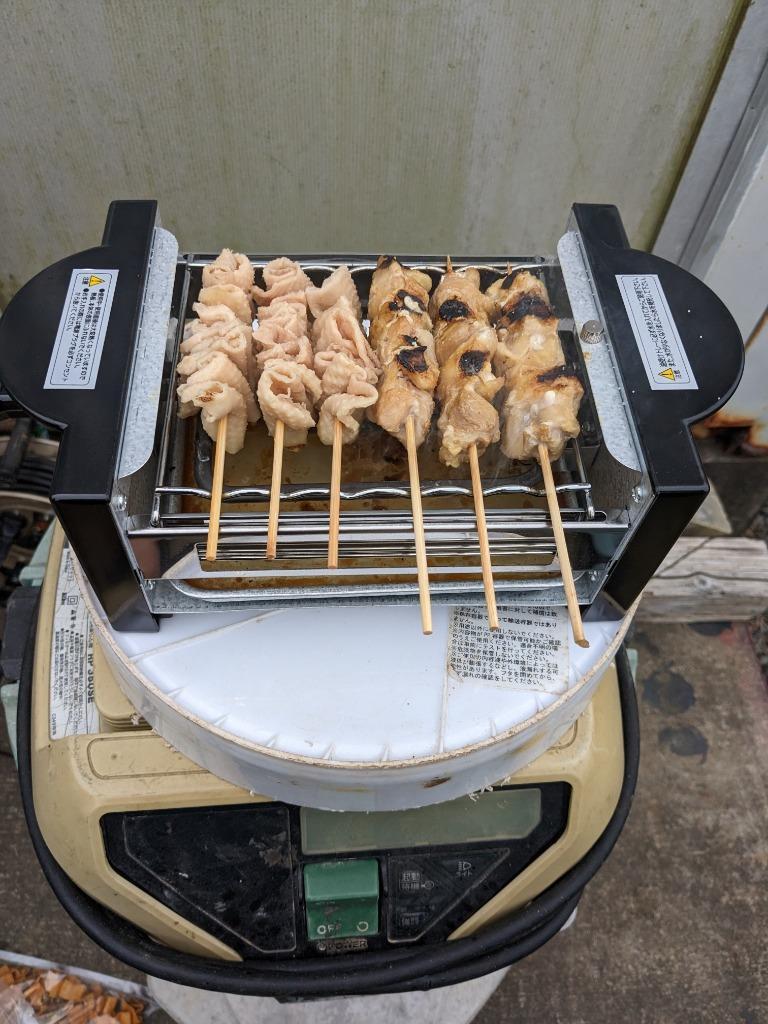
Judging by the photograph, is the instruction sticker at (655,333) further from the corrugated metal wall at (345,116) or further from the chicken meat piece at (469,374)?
the corrugated metal wall at (345,116)

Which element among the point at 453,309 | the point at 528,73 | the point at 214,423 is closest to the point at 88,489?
the point at 214,423

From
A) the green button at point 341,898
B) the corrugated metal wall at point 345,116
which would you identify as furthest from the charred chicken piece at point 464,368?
the corrugated metal wall at point 345,116

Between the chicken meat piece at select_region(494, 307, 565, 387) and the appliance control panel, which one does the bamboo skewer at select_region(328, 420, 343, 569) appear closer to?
the chicken meat piece at select_region(494, 307, 565, 387)

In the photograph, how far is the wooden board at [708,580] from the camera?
380 cm

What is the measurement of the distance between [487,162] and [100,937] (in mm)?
3139

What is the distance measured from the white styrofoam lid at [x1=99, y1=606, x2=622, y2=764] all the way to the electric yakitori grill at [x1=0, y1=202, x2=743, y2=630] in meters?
0.10

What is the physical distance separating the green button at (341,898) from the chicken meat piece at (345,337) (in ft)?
4.11

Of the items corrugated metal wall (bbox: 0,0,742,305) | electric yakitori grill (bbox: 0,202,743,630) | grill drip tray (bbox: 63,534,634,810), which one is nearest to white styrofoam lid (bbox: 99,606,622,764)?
grill drip tray (bbox: 63,534,634,810)

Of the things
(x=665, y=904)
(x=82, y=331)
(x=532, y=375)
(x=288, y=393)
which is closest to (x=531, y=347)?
(x=532, y=375)

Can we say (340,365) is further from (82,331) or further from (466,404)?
(82,331)

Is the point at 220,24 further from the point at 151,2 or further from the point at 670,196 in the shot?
the point at 670,196

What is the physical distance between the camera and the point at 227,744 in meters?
1.69

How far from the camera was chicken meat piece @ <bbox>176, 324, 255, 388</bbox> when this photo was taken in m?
1.81

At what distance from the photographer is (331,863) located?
1932 mm
